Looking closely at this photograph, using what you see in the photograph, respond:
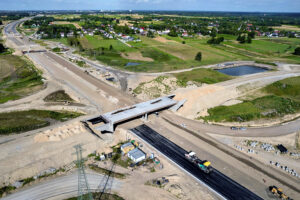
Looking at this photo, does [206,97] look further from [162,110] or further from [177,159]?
[177,159]

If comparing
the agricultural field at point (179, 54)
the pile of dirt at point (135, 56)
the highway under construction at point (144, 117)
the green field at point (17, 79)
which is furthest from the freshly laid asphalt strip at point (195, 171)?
the pile of dirt at point (135, 56)

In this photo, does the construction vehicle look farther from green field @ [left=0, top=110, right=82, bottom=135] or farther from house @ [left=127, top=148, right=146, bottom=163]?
green field @ [left=0, top=110, right=82, bottom=135]

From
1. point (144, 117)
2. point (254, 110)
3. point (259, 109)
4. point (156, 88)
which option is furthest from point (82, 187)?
point (259, 109)

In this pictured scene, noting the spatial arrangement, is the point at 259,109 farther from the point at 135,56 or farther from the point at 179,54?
the point at 135,56

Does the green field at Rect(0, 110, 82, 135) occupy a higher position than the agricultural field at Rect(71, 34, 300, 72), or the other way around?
the agricultural field at Rect(71, 34, 300, 72)

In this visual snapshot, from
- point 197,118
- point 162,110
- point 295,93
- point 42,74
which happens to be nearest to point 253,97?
point 295,93

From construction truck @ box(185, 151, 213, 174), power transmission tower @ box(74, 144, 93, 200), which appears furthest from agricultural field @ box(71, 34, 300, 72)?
power transmission tower @ box(74, 144, 93, 200)
